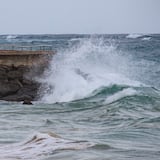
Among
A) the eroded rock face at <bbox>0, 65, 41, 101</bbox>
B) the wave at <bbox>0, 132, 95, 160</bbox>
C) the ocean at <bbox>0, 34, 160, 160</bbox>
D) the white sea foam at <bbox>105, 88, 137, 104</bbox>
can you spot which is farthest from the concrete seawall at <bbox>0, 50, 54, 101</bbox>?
the wave at <bbox>0, 132, 95, 160</bbox>

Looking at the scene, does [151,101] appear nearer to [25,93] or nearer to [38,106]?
[38,106]

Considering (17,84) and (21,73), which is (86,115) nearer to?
(17,84)

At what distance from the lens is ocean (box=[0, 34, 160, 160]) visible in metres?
7.85

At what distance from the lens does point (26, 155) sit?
24.6 feet

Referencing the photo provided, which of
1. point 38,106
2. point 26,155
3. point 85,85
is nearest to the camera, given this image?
point 26,155

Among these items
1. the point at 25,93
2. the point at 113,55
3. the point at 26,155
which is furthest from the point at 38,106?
the point at 113,55

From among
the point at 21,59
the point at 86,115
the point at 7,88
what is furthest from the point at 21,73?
the point at 86,115

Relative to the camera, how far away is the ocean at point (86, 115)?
785cm

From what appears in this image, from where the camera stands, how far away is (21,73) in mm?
19266

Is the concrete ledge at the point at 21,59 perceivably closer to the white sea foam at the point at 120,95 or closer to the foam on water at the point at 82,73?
the foam on water at the point at 82,73

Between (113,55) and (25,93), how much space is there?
30.8ft

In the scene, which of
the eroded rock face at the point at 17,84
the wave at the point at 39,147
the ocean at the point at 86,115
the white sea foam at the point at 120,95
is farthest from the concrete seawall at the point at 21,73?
the wave at the point at 39,147

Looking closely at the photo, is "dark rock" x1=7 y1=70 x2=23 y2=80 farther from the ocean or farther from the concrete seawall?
the ocean

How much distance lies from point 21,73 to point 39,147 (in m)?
11.5
